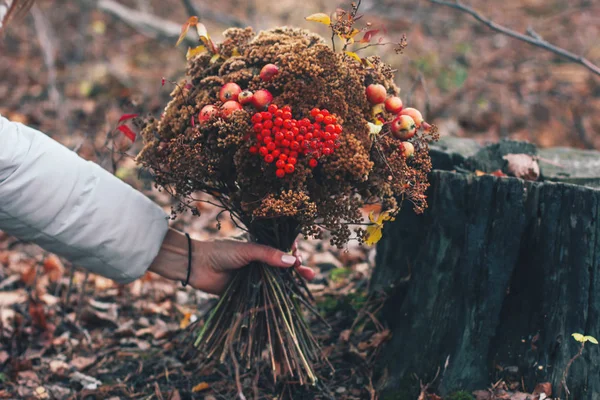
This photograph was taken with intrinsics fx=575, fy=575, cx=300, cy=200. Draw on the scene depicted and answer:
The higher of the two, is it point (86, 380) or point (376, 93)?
point (376, 93)

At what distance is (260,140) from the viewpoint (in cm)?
191

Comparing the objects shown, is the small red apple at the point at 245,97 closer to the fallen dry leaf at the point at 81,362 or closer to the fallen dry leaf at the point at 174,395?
the fallen dry leaf at the point at 174,395

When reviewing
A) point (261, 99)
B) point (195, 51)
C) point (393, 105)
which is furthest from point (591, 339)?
point (195, 51)

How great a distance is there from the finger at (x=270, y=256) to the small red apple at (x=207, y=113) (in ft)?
1.82

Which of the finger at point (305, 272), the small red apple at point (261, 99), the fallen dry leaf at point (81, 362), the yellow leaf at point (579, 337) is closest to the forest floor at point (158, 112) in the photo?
the fallen dry leaf at point (81, 362)

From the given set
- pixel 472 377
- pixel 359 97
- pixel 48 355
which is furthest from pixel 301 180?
pixel 48 355

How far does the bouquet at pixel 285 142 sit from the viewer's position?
191cm

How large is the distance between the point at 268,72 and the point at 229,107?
0.62 feet

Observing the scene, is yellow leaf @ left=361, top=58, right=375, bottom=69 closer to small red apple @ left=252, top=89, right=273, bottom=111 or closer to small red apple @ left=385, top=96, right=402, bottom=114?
small red apple @ left=385, top=96, right=402, bottom=114

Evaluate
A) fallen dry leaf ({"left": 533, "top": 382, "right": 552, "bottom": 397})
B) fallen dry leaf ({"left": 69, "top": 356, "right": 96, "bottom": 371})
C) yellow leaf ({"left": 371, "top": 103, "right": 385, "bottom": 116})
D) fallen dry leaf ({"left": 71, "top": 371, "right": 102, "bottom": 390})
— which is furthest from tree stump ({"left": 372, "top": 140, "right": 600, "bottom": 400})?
fallen dry leaf ({"left": 69, "top": 356, "right": 96, "bottom": 371})

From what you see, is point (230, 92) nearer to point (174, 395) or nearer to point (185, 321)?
point (174, 395)

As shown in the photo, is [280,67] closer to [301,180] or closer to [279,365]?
[301,180]

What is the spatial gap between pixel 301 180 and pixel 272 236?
18.3 inches

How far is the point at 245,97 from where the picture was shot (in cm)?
198
